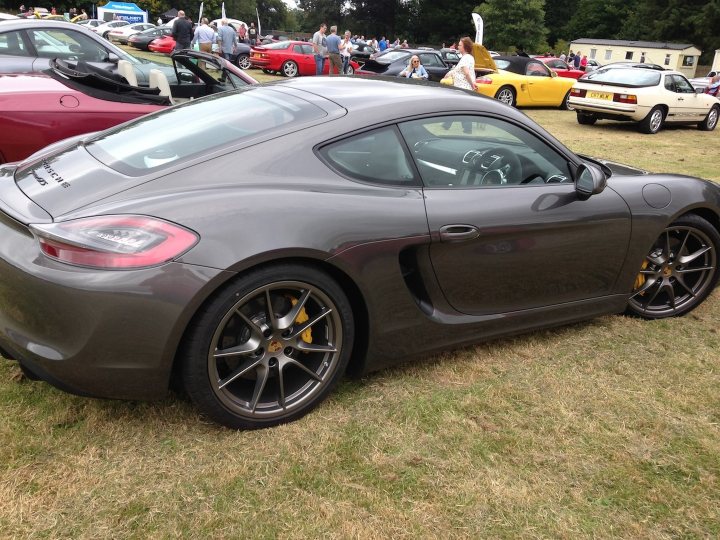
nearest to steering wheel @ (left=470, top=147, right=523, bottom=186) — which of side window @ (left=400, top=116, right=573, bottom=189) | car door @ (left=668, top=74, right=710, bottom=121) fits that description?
side window @ (left=400, top=116, right=573, bottom=189)

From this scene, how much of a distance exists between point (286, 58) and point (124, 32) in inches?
749

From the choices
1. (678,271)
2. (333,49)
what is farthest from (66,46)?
(333,49)

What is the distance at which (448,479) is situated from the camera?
2402 millimetres

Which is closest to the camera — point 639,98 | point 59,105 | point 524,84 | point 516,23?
point 59,105

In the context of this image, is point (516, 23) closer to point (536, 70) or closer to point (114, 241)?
point (536, 70)

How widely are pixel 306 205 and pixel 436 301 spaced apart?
2.64 feet

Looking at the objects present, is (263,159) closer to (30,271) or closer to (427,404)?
(30,271)

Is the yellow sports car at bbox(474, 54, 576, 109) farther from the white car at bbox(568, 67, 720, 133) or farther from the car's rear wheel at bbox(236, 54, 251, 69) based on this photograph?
the car's rear wheel at bbox(236, 54, 251, 69)

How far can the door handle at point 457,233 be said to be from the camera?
281cm

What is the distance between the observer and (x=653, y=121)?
43.8ft

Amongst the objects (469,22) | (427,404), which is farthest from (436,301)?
(469,22)

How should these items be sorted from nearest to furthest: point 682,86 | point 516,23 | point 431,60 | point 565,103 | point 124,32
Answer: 1. point 682,86
2. point 565,103
3. point 431,60
4. point 124,32
5. point 516,23

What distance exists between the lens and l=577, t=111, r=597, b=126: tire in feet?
45.9

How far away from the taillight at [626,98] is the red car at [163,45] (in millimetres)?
21530
